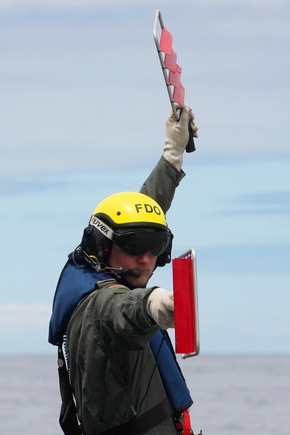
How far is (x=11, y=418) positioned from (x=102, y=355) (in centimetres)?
3316

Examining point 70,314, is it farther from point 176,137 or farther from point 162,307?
point 176,137

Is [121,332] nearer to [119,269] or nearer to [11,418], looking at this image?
[119,269]

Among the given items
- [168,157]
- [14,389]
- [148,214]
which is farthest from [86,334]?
[14,389]

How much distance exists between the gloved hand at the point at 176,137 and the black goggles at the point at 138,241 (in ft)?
5.70

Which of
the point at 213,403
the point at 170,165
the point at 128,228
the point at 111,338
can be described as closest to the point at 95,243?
the point at 128,228

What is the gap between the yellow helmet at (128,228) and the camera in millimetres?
9602

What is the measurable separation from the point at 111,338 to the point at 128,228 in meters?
0.89

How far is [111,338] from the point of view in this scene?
9000mm

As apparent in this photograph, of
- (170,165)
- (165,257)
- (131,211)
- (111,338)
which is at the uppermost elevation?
(170,165)

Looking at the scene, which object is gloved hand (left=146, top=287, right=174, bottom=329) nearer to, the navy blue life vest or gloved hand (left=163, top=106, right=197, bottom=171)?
the navy blue life vest

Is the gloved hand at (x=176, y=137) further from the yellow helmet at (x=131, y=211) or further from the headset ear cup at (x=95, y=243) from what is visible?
the headset ear cup at (x=95, y=243)

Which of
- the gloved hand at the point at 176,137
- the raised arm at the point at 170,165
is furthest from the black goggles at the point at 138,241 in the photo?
the gloved hand at the point at 176,137

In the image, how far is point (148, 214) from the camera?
9.73 m

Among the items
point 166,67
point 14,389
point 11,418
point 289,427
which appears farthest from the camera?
point 14,389
